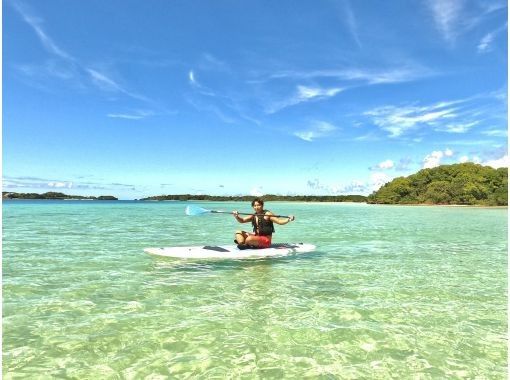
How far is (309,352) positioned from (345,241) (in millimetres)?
13001

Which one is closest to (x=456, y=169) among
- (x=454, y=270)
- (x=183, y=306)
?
(x=454, y=270)

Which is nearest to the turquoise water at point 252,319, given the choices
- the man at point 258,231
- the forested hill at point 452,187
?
the man at point 258,231

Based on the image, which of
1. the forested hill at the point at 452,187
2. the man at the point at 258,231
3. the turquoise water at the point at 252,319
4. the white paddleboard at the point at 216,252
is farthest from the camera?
the forested hill at the point at 452,187

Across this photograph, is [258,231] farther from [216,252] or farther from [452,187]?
[452,187]

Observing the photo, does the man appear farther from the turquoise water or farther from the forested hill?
the forested hill

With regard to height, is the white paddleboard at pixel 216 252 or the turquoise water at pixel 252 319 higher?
the white paddleboard at pixel 216 252

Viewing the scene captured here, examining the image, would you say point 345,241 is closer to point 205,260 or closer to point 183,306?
point 205,260

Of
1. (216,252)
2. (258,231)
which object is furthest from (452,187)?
(216,252)

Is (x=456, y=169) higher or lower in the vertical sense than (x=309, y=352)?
higher

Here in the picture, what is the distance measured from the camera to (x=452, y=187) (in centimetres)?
9375

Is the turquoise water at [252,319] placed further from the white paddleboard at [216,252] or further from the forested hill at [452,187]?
the forested hill at [452,187]

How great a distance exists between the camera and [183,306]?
23.1ft

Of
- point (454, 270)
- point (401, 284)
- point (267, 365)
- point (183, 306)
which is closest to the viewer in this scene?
point (267, 365)

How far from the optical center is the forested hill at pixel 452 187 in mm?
89981
